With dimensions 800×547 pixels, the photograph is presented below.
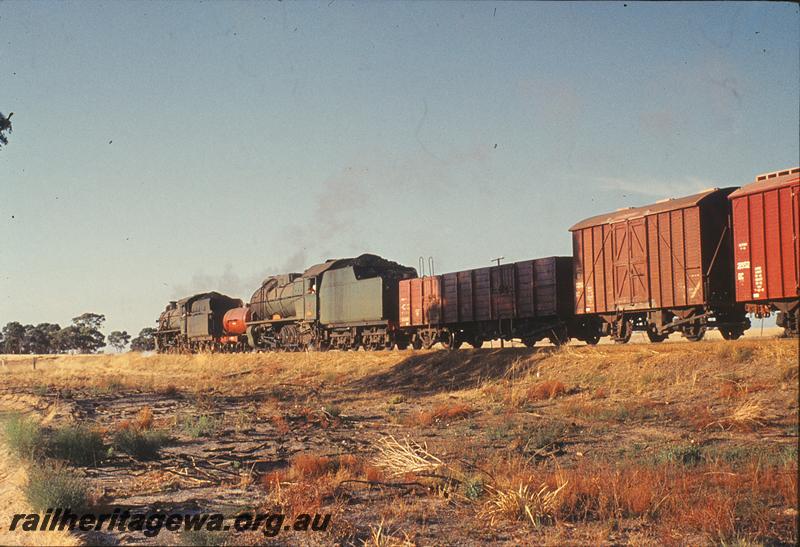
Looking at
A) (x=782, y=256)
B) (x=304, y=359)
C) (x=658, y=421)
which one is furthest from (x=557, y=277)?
(x=304, y=359)

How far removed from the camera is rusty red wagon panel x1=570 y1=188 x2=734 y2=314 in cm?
1984

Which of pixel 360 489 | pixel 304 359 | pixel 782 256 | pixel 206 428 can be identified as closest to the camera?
pixel 360 489

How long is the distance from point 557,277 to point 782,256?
822 cm

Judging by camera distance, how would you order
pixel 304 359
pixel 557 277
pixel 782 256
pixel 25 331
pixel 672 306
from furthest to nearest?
→ pixel 25 331 < pixel 304 359 < pixel 557 277 < pixel 672 306 < pixel 782 256

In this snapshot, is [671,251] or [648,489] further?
[671,251]

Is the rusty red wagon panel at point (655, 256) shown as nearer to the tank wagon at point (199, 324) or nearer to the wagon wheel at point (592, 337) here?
the wagon wheel at point (592, 337)

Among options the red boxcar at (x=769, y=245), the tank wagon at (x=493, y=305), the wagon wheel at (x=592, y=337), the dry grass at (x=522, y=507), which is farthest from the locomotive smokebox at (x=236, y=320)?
the dry grass at (x=522, y=507)

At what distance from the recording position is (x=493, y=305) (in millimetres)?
27078

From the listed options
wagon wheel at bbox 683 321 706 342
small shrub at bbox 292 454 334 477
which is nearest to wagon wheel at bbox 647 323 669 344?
wagon wheel at bbox 683 321 706 342

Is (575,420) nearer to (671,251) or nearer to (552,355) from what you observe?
(552,355)

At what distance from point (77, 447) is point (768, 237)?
53.6 ft

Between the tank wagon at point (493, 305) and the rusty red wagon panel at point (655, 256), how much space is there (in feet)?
3.29

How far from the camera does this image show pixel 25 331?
11356 centimetres

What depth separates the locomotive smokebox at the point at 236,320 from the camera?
44.7m
